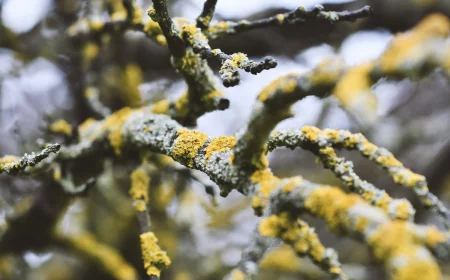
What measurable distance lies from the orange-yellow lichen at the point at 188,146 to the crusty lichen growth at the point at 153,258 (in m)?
0.23

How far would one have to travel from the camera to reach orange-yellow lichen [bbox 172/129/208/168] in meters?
1.01

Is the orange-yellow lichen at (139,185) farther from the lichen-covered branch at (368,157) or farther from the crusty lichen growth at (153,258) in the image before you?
the lichen-covered branch at (368,157)

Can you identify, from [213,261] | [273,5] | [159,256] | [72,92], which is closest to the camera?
[159,256]

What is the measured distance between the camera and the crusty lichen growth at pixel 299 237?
2.14 ft

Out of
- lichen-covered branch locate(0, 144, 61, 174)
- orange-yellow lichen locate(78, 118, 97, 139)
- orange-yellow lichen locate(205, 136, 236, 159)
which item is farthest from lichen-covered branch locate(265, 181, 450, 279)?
orange-yellow lichen locate(78, 118, 97, 139)

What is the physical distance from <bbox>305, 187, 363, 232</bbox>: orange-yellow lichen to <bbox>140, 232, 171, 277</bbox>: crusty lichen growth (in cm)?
50

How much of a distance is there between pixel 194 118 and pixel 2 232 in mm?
1020

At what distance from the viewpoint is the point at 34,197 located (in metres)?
1.65

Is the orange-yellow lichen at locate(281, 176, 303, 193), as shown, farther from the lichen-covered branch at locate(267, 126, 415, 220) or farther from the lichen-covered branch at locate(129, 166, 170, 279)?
the lichen-covered branch at locate(129, 166, 170, 279)

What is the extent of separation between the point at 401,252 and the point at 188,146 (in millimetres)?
611

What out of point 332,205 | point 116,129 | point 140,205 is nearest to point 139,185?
point 140,205

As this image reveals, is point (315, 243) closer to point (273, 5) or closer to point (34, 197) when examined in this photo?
point (34, 197)

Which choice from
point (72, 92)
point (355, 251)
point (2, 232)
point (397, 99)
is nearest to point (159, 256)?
point (2, 232)

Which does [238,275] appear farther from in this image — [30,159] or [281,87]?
[30,159]
